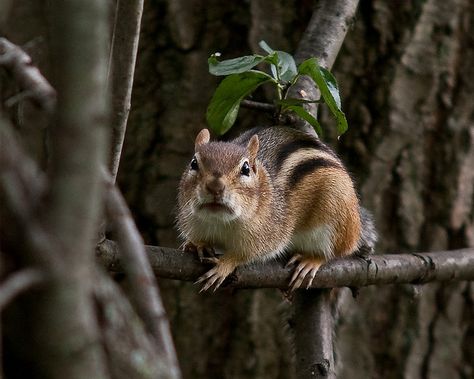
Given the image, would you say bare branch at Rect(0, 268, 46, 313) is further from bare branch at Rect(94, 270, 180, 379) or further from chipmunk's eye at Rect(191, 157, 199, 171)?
chipmunk's eye at Rect(191, 157, 199, 171)

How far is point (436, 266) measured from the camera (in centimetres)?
328

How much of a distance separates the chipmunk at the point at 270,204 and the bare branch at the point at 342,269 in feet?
0.16

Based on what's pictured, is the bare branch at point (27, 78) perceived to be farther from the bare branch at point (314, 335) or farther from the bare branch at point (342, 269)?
the bare branch at point (314, 335)

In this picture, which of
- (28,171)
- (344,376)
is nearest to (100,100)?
(28,171)

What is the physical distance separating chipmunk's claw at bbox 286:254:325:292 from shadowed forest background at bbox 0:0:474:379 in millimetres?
832

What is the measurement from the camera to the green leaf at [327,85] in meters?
2.72

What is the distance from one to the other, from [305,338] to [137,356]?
1.95m

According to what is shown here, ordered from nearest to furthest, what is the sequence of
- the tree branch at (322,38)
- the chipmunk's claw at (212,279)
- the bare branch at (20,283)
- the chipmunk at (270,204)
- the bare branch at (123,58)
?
the bare branch at (20,283) < the bare branch at (123,58) < the chipmunk's claw at (212,279) < the chipmunk at (270,204) < the tree branch at (322,38)

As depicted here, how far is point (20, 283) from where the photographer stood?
3.20 feet

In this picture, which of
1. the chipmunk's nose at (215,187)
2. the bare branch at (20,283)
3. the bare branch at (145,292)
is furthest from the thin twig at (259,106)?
the bare branch at (20,283)

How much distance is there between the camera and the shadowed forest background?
12.9ft

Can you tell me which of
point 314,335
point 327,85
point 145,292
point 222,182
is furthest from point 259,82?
point 145,292

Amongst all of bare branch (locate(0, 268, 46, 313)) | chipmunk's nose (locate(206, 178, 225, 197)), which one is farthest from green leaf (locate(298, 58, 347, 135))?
bare branch (locate(0, 268, 46, 313))

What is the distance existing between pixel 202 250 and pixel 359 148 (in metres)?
1.30
